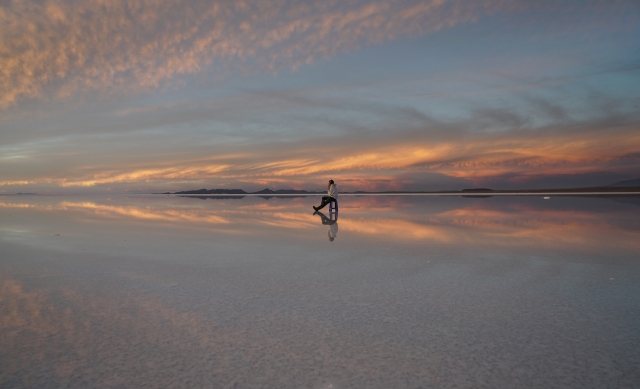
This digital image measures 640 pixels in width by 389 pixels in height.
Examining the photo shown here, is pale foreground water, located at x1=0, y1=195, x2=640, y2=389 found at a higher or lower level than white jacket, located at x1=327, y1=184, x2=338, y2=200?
lower

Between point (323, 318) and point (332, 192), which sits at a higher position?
point (332, 192)

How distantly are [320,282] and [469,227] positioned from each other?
9.44 metres

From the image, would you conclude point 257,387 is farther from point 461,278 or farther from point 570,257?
point 570,257

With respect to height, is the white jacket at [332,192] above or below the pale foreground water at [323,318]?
above

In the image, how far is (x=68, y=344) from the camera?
382cm

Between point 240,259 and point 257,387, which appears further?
point 240,259

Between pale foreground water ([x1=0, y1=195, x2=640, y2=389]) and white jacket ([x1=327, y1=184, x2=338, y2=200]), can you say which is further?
white jacket ([x1=327, y1=184, x2=338, y2=200])

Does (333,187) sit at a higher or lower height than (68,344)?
higher

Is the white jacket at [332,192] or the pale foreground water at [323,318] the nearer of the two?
the pale foreground water at [323,318]

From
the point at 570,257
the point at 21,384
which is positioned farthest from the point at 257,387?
the point at 570,257

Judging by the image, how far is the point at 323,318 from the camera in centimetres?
454

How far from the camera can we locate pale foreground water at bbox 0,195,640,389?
322 cm

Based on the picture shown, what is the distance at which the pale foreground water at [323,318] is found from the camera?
10.6 ft

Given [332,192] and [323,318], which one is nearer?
[323,318]
